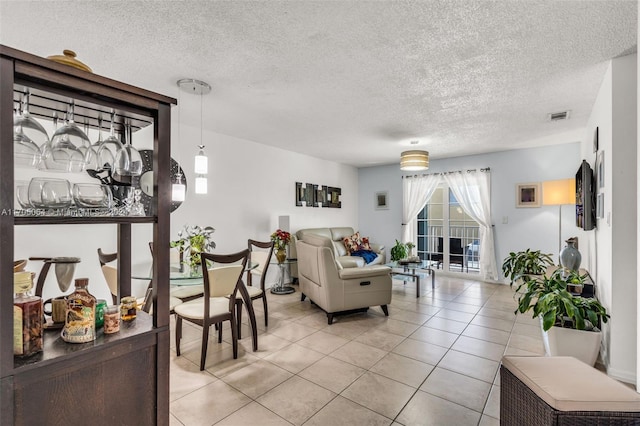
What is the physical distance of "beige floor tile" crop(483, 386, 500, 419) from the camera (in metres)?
1.94

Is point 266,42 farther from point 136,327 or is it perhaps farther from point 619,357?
point 619,357

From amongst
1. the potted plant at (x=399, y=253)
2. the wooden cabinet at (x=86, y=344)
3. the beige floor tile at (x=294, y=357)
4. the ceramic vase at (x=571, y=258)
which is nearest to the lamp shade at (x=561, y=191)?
the ceramic vase at (x=571, y=258)

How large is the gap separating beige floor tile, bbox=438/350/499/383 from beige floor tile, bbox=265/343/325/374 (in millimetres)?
1102

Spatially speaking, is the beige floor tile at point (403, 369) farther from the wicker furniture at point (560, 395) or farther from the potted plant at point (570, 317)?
the potted plant at point (570, 317)

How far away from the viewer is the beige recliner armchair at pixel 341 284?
11.4 ft

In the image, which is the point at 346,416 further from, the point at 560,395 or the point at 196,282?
the point at 196,282

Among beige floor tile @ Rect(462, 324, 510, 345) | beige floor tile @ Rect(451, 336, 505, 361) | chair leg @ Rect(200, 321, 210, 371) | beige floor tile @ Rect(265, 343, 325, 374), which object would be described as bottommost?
beige floor tile @ Rect(462, 324, 510, 345)

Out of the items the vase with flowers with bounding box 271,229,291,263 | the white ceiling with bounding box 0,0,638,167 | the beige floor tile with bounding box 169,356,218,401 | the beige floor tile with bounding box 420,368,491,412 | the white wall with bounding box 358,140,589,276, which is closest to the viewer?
the white ceiling with bounding box 0,0,638,167

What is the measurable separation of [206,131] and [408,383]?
3.91 meters

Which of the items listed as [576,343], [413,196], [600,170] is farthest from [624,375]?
[413,196]

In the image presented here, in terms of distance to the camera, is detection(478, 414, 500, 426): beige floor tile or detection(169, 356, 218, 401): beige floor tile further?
detection(169, 356, 218, 401): beige floor tile

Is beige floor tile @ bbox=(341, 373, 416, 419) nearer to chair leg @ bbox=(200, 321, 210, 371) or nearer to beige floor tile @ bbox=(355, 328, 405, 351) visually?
beige floor tile @ bbox=(355, 328, 405, 351)

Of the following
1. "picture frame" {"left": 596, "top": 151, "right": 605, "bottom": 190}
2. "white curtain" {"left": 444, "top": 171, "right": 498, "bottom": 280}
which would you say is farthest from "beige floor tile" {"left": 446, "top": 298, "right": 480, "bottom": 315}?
"picture frame" {"left": 596, "top": 151, "right": 605, "bottom": 190}

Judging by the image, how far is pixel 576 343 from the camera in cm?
238
